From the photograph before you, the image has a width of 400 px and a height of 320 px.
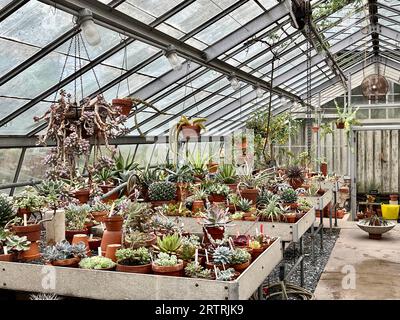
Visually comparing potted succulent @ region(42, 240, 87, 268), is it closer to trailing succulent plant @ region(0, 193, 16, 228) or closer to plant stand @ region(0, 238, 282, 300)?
plant stand @ region(0, 238, 282, 300)

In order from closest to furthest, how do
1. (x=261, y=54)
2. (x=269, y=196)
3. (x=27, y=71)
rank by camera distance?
(x=269, y=196)
(x=27, y=71)
(x=261, y=54)

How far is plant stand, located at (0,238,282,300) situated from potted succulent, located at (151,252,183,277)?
68 mm

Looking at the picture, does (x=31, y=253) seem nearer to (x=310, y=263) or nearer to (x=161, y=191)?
(x=161, y=191)

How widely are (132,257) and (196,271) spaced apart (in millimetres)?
348

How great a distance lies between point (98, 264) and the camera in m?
2.44

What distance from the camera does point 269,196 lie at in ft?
15.0

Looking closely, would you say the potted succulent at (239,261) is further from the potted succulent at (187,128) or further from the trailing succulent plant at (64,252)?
the potted succulent at (187,128)

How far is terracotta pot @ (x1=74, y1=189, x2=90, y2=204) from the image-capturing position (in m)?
3.81

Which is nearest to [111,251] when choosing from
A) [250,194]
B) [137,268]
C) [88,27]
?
[137,268]

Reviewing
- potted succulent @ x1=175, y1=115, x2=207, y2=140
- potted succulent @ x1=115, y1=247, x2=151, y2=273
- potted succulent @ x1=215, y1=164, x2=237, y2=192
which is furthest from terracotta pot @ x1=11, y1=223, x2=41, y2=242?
potted succulent @ x1=215, y1=164, x2=237, y2=192
